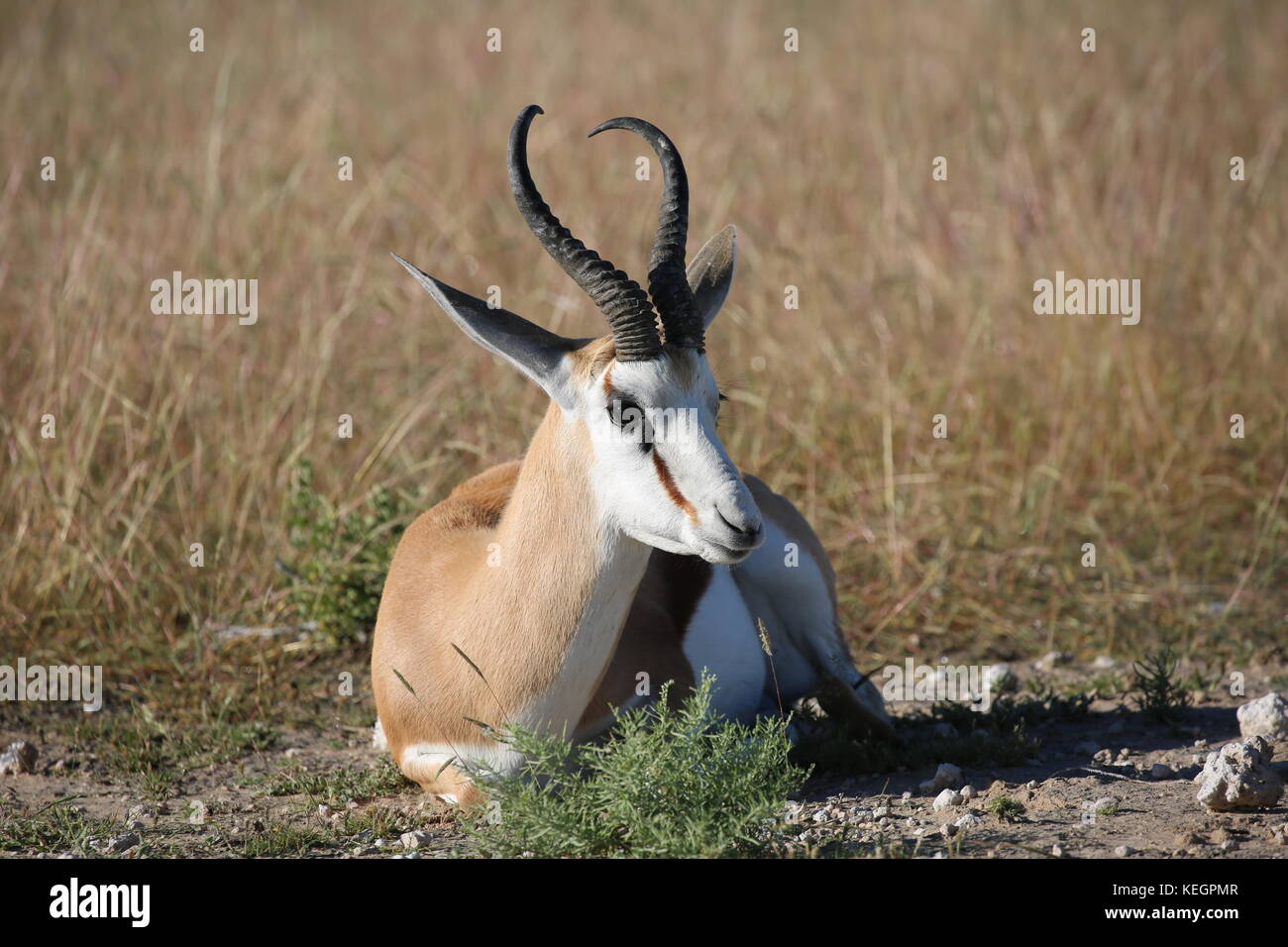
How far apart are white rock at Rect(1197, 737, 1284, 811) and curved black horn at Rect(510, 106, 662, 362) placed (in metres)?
2.14

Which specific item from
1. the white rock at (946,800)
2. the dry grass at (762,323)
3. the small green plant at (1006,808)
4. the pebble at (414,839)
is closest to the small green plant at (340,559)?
the dry grass at (762,323)

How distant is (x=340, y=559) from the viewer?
21.5 ft

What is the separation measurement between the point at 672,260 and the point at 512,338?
0.54 m

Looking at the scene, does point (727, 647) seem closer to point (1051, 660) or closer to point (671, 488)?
point (671, 488)

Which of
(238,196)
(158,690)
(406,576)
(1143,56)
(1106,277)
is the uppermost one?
(1143,56)

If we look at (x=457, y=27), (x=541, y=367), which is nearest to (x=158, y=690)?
(x=541, y=367)

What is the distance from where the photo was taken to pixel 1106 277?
27.4ft

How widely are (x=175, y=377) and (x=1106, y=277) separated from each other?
17.9 feet

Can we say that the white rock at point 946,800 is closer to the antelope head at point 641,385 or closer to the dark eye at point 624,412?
the antelope head at point 641,385

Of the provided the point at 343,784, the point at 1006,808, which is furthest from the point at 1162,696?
the point at 343,784

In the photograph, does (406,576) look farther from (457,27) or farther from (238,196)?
(457,27)

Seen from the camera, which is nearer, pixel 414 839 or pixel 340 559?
pixel 414 839

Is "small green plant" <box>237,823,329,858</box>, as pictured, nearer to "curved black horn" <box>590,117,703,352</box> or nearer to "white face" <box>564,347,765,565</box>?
"white face" <box>564,347,765,565</box>

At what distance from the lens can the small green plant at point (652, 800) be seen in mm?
3898
